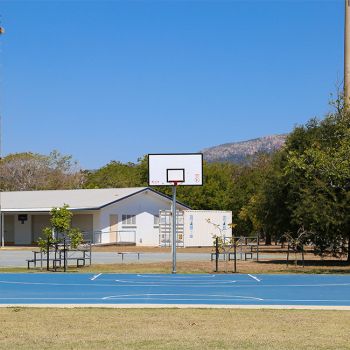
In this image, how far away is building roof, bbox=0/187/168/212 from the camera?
6159 centimetres

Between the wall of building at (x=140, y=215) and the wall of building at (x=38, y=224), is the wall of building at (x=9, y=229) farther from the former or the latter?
the wall of building at (x=140, y=215)

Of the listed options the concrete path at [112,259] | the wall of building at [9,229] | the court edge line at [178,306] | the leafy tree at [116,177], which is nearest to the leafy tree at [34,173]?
the leafy tree at [116,177]

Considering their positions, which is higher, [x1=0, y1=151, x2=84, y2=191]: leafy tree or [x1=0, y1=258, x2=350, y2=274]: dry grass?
[x1=0, y1=151, x2=84, y2=191]: leafy tree

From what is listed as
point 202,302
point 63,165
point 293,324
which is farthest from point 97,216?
point 293,324

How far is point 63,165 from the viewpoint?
93375 millimetres

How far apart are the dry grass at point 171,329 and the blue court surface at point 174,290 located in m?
1.98

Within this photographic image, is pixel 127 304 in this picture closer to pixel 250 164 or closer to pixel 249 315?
pixel 249 315

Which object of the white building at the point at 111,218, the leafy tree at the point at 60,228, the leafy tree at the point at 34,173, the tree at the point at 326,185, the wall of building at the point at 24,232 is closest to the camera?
the tree at the point at 326,185

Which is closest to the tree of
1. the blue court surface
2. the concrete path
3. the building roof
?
the blue court surface

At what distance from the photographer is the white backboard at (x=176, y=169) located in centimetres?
3053

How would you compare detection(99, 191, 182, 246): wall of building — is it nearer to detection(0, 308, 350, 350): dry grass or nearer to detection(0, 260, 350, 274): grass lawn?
detection(0, 260, 350, 274): grass lawn

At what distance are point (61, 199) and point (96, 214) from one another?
4827mm

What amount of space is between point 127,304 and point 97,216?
4316 centimetres

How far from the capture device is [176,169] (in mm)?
30609
